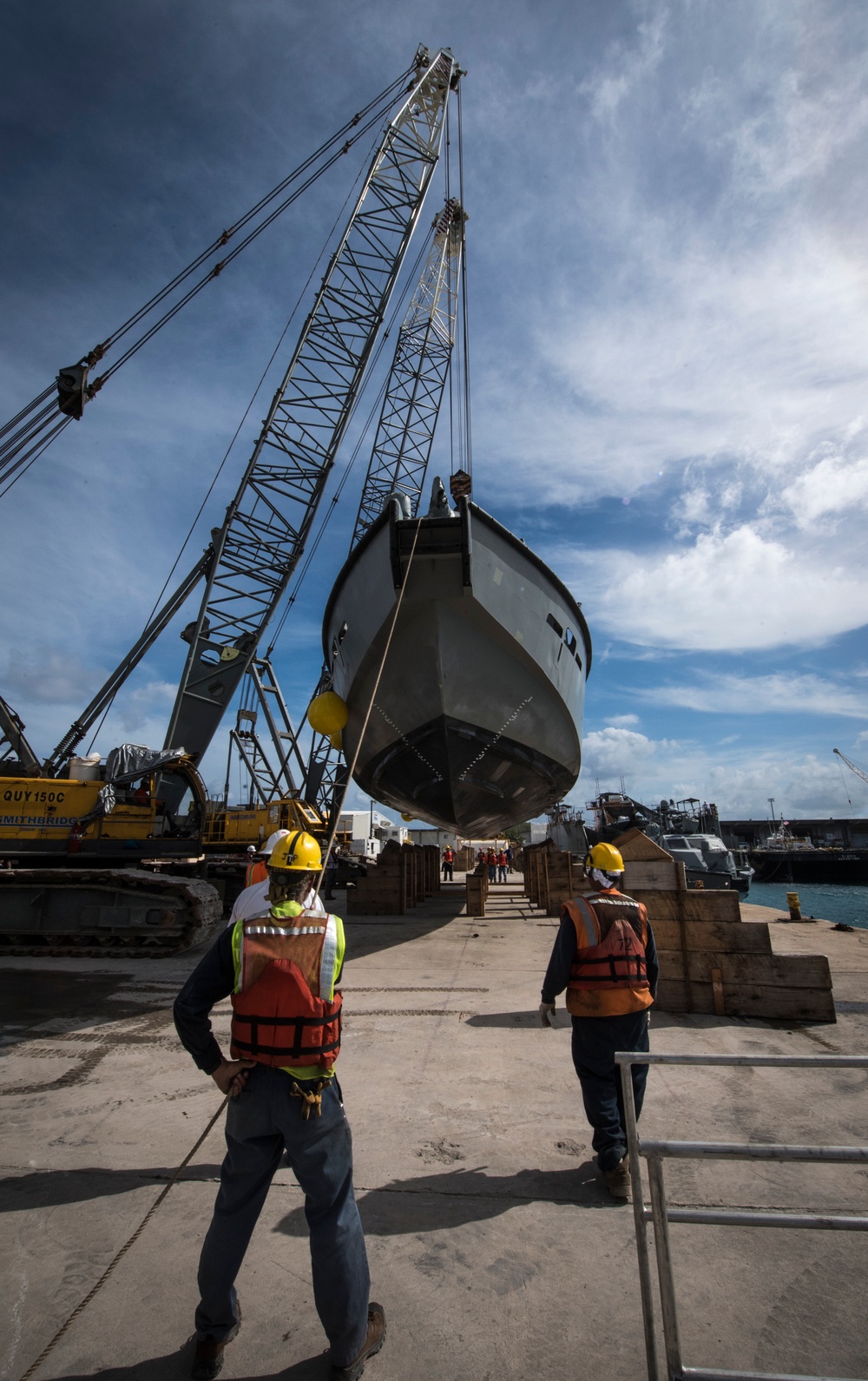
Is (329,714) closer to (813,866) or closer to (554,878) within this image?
(554,878)

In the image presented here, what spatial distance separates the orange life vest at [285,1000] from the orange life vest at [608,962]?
1.29 m

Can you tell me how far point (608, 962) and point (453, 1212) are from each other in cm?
111

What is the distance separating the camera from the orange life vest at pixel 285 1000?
181 cm

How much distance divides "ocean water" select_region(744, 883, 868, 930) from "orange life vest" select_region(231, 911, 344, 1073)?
853 inches

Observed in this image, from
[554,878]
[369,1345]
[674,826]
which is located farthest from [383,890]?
[674,826]

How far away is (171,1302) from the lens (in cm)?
194

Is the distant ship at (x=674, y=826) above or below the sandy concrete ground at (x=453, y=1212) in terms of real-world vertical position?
above

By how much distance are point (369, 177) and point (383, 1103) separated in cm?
2107

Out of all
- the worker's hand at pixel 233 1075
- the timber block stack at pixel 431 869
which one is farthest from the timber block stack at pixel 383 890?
the worker's hand at pixel 233 1075

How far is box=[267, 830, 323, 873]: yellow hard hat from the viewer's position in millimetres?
1979

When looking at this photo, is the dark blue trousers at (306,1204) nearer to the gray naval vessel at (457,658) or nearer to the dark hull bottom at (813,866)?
the gray naval vessel at (457,658)

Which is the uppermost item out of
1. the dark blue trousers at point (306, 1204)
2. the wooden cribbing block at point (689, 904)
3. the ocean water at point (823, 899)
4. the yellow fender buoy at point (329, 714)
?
the yellow fender buoy at point (329, 714)

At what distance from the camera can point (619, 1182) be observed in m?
2.50

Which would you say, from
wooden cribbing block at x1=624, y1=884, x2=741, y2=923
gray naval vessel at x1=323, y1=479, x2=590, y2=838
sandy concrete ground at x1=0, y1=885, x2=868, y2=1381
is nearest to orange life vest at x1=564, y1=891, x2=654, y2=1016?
sandy concrete ground at x1=0, y1=885, x2=868, y2=1381
